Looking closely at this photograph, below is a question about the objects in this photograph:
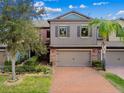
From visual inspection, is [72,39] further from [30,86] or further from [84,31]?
[30,86]

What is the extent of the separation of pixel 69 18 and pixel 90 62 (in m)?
6.21

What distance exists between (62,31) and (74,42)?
6.86 feet

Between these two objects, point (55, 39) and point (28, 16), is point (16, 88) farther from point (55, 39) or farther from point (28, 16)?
point (55, 39)

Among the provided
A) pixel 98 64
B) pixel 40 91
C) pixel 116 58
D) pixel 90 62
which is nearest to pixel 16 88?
pixel 40 91

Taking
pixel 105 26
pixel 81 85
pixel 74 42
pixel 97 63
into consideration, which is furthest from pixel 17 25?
pixel 74 42

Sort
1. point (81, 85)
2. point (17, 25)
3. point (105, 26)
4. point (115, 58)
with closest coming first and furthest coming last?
point (81, 85) < point (17, 25) < point (105, 26) < point (115, 58)

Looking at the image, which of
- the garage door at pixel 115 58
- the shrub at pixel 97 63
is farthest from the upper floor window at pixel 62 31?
the garage door at pixel 115 58

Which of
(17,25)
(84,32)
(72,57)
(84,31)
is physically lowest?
(72,57)

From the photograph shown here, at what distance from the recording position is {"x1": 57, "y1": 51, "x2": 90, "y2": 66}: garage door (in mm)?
33000

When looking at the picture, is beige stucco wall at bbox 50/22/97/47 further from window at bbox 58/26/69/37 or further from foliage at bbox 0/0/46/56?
foliage at bbox 0/0/46/56

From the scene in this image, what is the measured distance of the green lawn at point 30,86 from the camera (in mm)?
17513

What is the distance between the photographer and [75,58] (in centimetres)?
3306

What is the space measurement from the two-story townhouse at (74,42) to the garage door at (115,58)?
19 cm

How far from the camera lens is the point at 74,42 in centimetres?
3294
